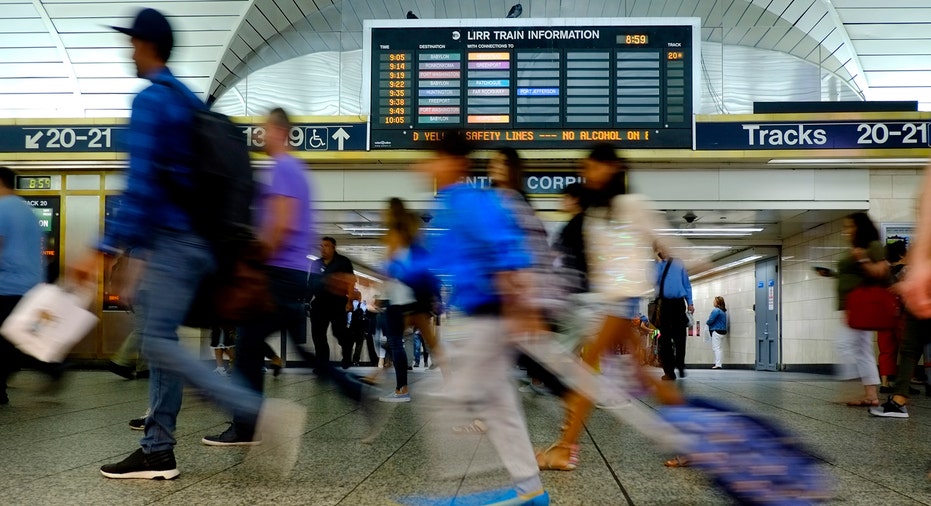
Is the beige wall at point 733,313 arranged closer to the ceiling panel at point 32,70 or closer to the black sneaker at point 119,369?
the black sneaker at point 119,369

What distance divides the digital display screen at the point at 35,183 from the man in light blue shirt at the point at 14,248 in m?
6.85

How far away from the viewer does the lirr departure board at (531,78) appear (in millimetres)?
9523

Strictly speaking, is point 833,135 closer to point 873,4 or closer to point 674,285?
point 674,285

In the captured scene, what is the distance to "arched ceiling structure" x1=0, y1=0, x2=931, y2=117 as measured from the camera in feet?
40.7

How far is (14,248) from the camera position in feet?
19.7

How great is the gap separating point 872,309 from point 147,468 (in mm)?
5741

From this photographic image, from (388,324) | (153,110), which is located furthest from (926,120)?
(153,110)

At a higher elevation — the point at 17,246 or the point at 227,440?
the point at 17,246

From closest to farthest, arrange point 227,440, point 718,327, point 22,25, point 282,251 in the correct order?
point 282,251, point 227,440, point 22,25, point 718,327

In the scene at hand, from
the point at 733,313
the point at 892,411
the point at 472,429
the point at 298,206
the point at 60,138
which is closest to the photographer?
the point at 298,206

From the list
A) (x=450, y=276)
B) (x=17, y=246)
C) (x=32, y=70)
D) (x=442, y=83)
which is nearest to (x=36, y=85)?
(x=32, y=70)

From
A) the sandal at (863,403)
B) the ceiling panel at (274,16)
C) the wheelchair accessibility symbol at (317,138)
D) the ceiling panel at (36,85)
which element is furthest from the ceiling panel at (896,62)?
the ceiling panel at (36,85)

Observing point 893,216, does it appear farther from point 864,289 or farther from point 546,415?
point 546,415

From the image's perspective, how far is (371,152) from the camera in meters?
10.2
